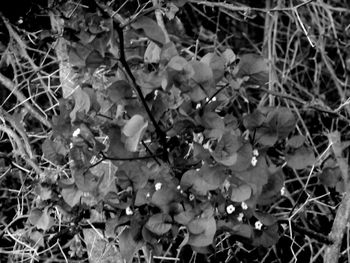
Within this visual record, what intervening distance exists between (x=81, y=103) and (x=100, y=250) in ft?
1.96

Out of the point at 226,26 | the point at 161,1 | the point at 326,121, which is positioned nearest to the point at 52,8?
the point at 161,1

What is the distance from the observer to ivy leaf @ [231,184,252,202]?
114cm

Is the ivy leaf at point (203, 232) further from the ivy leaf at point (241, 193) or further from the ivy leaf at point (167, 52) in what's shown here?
the ivy leaf at point (167, 52)

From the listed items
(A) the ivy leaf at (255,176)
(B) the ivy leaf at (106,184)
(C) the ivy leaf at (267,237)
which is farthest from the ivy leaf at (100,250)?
(A) the ivy leaf at (255,176)

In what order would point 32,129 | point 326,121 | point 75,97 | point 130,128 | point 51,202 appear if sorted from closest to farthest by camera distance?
point 130,128
point 75,97
point 51,202
point 32,129
point 326,121

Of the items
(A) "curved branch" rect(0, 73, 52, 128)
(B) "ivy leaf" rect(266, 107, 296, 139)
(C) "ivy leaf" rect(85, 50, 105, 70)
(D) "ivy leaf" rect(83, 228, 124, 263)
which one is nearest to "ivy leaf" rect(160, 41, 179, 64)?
(C) "ivy leaf" rect(85, 50, 105, 70)

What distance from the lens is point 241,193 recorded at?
1140 millimetres

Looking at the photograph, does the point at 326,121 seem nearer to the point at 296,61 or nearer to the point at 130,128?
the point at 296,61

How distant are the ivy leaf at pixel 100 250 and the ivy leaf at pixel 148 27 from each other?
2.01 ft

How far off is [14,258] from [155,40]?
98cm

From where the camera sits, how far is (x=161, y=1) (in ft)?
4.58

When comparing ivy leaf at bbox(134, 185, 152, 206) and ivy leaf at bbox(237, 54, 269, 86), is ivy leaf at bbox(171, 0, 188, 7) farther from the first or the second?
ivy leaf at bbox(134, 185, 152, 206)

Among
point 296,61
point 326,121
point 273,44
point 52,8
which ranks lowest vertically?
point 326,121

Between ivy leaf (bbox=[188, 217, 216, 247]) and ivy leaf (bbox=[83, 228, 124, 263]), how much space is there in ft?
1.59
